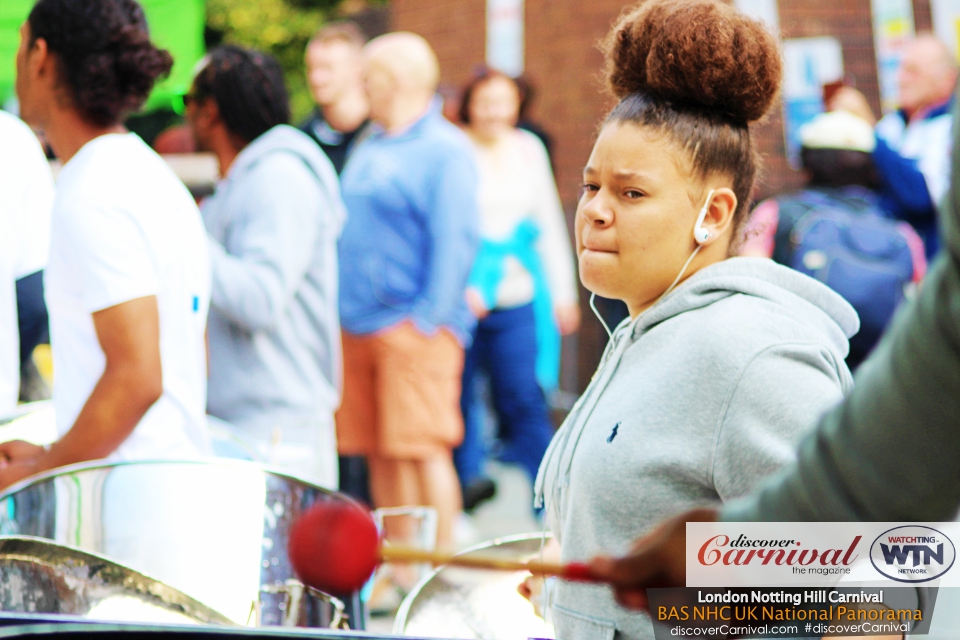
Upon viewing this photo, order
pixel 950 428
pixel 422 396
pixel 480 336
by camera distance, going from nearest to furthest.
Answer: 1. pixel 950 428
2. pixel 422 396
3. pixel 480 336

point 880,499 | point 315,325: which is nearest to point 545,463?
point 880,499

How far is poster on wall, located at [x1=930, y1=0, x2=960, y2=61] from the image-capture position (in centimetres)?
571

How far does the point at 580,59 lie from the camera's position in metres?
6.70

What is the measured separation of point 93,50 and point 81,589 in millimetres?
1088

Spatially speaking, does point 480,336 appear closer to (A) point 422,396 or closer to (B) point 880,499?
(A) point 422,396

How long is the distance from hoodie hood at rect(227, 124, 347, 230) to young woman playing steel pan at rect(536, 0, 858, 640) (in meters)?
1.48

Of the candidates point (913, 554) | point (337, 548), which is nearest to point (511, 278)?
point (913, 554)

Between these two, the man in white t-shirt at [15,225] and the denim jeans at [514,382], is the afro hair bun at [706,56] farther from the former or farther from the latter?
the denim jeans at [514,382]

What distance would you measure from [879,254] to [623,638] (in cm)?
226

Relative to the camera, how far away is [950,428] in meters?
0.67

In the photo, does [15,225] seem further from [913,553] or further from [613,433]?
[913,553]

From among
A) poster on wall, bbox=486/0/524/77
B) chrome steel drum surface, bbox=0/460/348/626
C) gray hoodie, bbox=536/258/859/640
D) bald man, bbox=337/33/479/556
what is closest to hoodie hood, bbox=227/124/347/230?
bald man, bbox=337/33/479/556

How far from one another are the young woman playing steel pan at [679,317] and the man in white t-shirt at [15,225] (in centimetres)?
133

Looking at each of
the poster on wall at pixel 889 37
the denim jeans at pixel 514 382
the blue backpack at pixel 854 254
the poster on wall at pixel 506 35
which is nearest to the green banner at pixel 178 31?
the denim jeans at pixel 514 382
